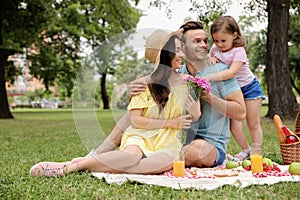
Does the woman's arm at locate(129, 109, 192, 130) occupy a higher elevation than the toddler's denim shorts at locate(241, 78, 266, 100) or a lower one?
lower

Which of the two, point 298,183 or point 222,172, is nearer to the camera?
point 298,183

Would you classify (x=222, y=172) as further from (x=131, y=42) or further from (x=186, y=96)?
(x=131, y=42)

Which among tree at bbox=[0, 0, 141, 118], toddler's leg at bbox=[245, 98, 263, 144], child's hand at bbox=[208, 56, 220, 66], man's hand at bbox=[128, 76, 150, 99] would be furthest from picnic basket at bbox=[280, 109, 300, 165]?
tree at bbox=[0, 0, 141, 118]

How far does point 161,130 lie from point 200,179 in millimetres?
479

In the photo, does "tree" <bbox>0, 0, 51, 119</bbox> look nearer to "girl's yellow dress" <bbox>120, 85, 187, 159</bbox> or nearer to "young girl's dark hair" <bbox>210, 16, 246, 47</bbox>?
"young girl's dark hair" <bbox>210, 16, 246, 47</bbox>

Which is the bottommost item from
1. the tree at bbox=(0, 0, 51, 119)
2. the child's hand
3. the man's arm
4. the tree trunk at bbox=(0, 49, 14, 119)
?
the tree trunk at bbox=(0, 49, 14, 119)

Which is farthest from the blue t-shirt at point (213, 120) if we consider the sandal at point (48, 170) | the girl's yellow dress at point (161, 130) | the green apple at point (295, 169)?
A: the sandal at point (48, 170)

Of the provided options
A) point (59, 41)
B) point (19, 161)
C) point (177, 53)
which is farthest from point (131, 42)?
point (59, 41)

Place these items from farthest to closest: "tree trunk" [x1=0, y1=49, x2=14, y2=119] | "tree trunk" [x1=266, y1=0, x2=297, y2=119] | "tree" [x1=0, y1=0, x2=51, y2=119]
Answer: "tree trunk" [x1=0, y1=49, x2=14, y2=119]
"tree" [x1=0, y1=0, x2=51, y2=119]
"tree trunk" [x1=266, y1=0, x2=297, y2=119]

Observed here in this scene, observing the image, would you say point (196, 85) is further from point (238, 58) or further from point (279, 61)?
point (279, 61)

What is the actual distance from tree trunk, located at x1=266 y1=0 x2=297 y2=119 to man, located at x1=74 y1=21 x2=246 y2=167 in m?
7.56

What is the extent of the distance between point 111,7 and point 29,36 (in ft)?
9.71

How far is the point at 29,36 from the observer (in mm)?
15148

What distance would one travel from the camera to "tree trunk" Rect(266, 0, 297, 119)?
1081 centimetres
